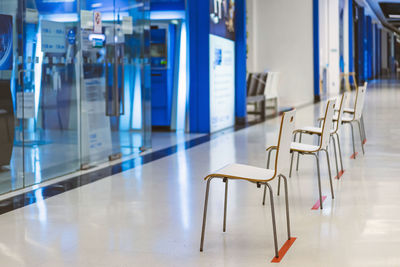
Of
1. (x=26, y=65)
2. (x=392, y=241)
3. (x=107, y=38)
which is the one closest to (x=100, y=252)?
(x=392, y=241)

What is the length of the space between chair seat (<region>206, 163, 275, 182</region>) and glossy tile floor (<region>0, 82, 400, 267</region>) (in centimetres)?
45

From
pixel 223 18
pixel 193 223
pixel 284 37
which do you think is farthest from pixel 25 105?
pixel 284 37

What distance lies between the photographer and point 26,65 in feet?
21.0

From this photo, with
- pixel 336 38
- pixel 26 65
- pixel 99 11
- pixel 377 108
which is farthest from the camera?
pixel 336 38

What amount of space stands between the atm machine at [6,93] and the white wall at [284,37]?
41.6ft

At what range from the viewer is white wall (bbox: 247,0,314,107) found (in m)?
18.6

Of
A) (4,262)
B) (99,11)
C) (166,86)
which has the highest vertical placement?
(99,11)

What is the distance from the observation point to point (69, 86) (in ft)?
23.6

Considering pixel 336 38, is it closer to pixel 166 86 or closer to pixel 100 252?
pixel 166 86

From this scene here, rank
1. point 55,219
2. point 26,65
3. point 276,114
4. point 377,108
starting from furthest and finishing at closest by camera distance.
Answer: point 377,108 < point 276,114 < point 26,65 < point 55,219

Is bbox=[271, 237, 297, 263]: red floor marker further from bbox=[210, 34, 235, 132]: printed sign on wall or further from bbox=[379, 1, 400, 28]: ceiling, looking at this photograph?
bbox=[379, 1, 400, 28]: ceiling

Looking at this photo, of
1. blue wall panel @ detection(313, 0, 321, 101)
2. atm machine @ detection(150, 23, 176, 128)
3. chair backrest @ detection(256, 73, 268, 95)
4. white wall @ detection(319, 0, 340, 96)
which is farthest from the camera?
white wall @ detection(319, 0, 340, 96)

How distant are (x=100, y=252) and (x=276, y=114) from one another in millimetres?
11111

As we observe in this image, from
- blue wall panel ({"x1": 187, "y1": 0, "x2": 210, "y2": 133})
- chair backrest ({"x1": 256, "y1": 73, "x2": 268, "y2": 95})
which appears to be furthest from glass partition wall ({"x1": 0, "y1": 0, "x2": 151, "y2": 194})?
chair backrest ({"x1": 256, "y1": 73, "x2": 268, "y2": 95})
